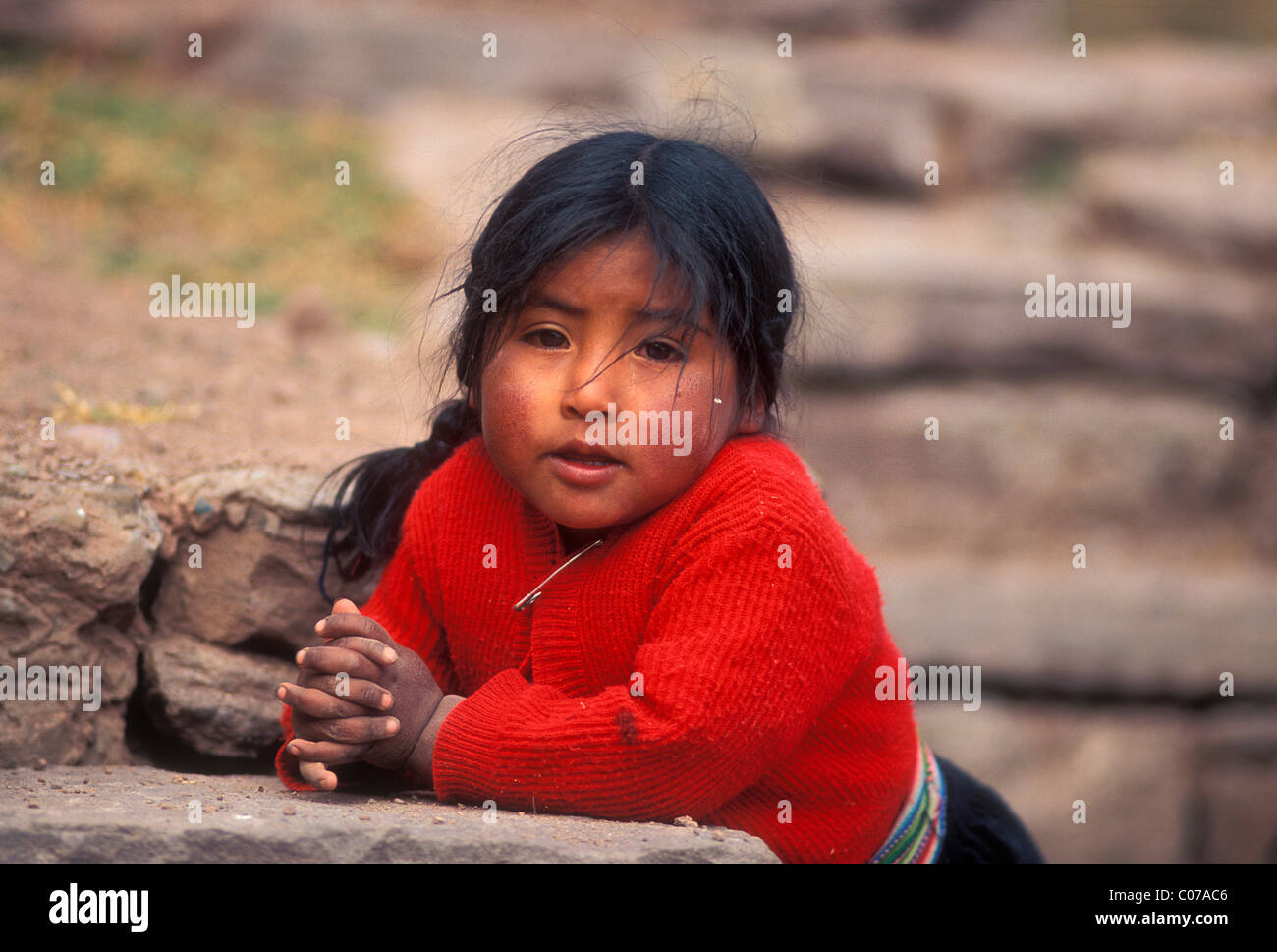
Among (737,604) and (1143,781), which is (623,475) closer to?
(737,604)

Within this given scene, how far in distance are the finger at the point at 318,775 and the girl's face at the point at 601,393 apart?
516 mm

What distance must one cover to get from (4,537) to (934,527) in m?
5.27

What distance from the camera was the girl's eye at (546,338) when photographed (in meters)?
1.97

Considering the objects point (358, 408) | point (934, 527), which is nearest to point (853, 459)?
point (934, 527)

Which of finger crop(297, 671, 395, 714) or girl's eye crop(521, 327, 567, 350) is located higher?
girl's eye crop(521, 327, 567, 350)

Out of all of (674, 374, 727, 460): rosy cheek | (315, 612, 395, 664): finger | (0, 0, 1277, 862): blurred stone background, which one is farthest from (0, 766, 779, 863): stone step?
(0, 0, 1277, 862): blurred stone background

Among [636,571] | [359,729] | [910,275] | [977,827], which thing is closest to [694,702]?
[636,571]

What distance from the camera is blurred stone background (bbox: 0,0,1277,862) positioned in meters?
4.62

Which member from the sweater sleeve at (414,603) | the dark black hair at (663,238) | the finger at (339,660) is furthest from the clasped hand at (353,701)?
the dark black hair at (663,238)

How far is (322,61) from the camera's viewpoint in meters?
7.71

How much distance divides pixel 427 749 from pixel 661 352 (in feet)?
2.33

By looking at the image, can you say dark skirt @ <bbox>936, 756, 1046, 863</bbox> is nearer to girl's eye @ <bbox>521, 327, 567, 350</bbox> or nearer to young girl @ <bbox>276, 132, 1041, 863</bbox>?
young girl @ <bbox>276, 132, 1041, 863</bbox>

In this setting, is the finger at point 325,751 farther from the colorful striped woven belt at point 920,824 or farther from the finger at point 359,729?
the colorful striped woven belt at point 920,824

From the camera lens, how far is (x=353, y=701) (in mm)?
1919
